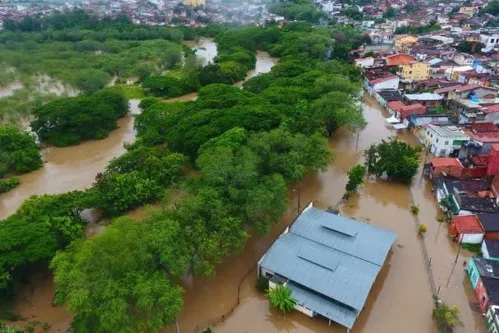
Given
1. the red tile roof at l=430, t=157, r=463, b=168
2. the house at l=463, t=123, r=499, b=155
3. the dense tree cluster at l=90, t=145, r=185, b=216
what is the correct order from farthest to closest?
the house at l=463, t=123, r=499, b=155 < the red tile roof at l=430, t=157, r=463, b=168 < the dense tree cluster at l=90, t=145, r=185, b=216

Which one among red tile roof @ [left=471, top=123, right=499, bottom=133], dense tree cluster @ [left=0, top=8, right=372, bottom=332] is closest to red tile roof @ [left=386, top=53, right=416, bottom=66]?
dense tree cluster @ [left=0, top=8, right=372, bottom=332]

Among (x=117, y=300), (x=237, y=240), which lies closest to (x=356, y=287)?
(x=237, y=240)

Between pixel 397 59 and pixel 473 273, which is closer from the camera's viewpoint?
pixel 473 273

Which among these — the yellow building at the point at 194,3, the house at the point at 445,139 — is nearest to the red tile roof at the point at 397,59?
the house at the point at 445,139

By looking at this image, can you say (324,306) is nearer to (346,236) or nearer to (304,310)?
(304,310)

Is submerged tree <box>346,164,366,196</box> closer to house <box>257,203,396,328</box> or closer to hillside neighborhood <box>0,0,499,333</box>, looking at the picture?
hillside neighborhood <box>0,0,499,333</box>

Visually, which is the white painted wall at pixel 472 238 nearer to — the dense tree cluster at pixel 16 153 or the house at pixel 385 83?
the house at pixel 385 83

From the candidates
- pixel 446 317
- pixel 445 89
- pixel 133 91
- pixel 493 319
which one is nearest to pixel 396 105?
pixel 445 89
